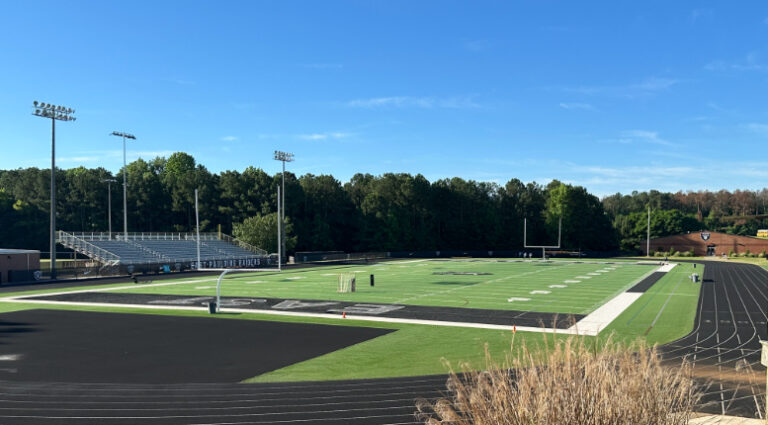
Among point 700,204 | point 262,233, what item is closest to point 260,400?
point 262,233

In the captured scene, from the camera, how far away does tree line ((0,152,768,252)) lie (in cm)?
9362

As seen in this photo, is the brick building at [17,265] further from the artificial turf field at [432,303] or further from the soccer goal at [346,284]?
the soccer goal at [346,284]

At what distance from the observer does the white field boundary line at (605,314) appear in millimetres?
21562

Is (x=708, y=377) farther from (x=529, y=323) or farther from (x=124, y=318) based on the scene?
(x=124, y=318)

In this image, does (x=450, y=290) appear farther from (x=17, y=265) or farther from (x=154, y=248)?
(x=154, y=248)

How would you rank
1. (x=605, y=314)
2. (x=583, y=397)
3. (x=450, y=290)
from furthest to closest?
(x=450, y=290) < (x=605, y=314) < (x=583, y=397)

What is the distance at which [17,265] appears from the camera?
44406mm

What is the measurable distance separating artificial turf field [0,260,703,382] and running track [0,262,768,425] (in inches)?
48.0

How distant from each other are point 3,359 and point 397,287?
25464mm

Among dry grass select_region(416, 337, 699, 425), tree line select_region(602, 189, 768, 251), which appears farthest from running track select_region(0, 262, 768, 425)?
tree line select_region(602, 189, 768, 251)

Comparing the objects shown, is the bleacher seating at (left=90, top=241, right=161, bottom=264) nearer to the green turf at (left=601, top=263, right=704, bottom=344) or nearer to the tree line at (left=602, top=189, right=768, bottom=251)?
the green turf at (left=601, top=263, right=704, bottom=344)

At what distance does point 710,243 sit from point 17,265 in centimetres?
10486

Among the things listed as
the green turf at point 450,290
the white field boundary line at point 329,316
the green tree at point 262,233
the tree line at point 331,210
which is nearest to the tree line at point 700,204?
the tree line at point 331,210

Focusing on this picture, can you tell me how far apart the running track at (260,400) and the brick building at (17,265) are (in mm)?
35279
